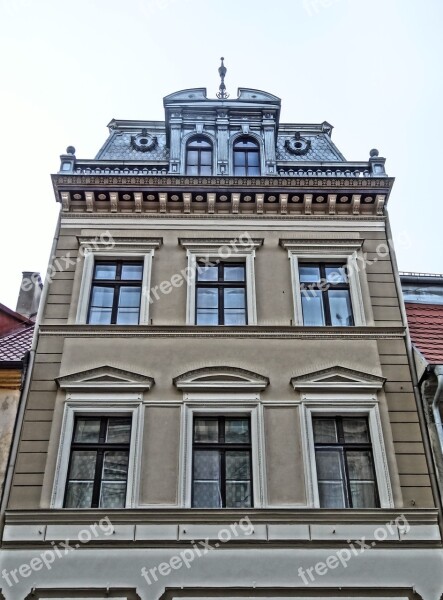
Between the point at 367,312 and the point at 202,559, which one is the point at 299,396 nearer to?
the point at 367,312

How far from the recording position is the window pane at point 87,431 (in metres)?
12.4

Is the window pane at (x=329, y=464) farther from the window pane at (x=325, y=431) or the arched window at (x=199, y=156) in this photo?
the arched window at (x=199, y=156)

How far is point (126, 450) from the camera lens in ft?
39.9

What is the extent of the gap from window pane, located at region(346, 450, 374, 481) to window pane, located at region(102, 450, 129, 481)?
4161 mm

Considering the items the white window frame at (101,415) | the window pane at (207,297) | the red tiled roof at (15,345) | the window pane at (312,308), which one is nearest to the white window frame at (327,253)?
the window pane at (312,308)

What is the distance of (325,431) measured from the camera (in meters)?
12.5

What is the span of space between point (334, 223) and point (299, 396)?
486cm

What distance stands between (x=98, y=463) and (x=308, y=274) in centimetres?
628

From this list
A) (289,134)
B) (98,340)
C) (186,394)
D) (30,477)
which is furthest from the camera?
(289,134)

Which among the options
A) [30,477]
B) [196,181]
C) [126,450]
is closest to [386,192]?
[196,181]

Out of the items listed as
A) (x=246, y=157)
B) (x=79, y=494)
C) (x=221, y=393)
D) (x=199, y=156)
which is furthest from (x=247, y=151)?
(x=79, y=494)

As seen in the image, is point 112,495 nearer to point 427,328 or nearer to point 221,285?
point 221,285

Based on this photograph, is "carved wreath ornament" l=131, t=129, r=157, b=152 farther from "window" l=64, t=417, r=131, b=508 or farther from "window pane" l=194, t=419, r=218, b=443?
"window pane" l=194, t=419, r=218, b=443

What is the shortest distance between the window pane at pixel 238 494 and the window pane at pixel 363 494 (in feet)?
6.24
